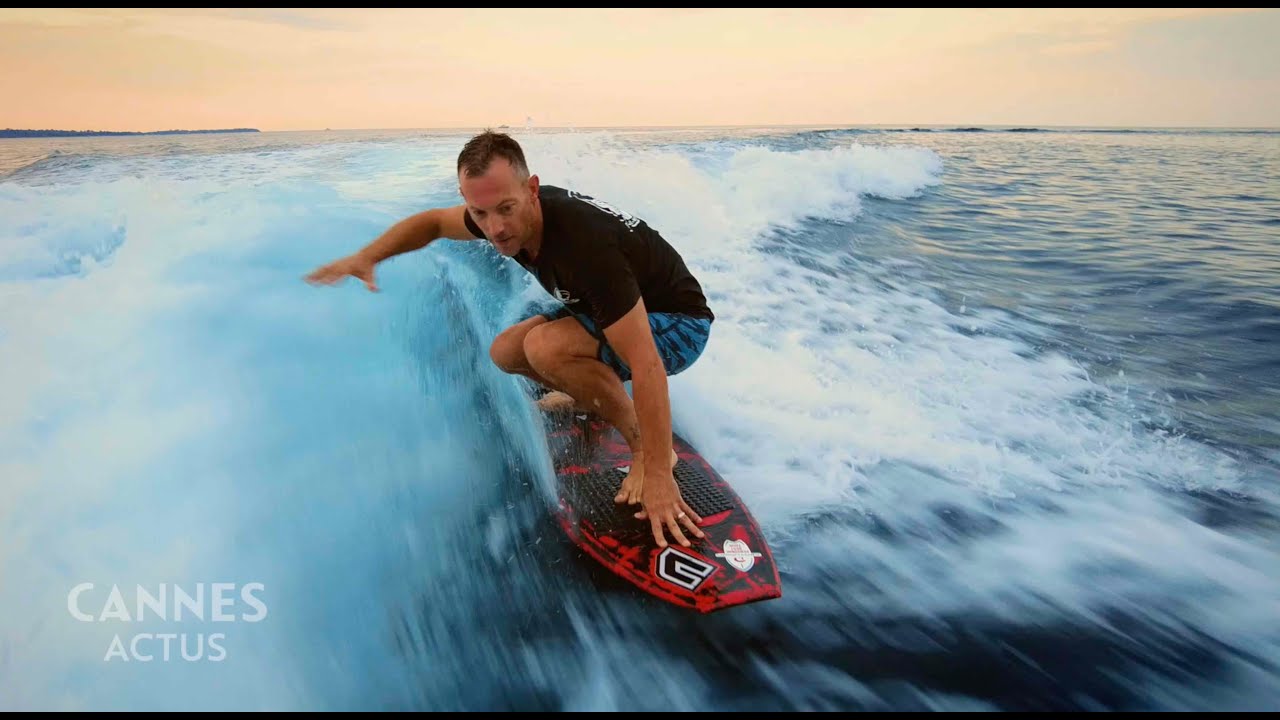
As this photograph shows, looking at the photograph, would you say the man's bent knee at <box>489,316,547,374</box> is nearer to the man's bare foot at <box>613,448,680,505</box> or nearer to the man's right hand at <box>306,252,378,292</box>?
the man's right hand at <box>306,252,378,292</box>

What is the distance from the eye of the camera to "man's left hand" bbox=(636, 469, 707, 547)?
8.79 ft

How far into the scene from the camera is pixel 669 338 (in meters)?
3.04

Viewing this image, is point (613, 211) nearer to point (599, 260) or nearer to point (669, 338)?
point (599, 260)

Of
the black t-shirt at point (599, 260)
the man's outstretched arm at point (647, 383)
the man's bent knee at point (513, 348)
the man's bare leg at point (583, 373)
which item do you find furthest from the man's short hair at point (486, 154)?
the man's bent knee at point (513, 348)

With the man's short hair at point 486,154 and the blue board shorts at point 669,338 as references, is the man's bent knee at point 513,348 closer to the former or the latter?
the blue board shorts at point 669,338

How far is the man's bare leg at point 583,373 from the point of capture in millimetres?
2980

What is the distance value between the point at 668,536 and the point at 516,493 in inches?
33.7

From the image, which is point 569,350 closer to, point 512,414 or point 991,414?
point 512,414

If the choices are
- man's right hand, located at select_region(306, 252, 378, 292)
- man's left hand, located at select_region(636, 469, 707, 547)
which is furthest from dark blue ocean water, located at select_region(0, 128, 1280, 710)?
man's right hand, located at select_region(306, 252, 378, 292)

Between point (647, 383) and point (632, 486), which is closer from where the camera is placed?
point (647, 383)

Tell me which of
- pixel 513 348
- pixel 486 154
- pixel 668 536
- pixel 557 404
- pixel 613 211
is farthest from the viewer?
pixel 557 404

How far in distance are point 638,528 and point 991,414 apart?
2.97 metres

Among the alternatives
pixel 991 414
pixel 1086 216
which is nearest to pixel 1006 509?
pixel 991 414

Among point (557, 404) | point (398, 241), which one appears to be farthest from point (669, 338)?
point (398, 241)
